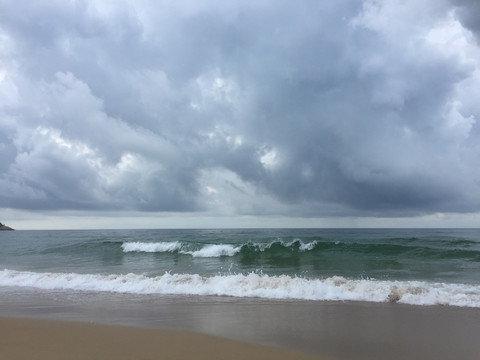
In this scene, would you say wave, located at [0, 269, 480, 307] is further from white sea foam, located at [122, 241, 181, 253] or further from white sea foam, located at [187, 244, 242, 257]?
white sea foam, located at [122, 241, 181, 253]

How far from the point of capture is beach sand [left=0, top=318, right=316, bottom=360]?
490 cm

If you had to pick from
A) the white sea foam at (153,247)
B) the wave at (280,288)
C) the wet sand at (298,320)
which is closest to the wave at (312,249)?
the white sea foam at (153,247)

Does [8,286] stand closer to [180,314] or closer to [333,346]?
[180,314]

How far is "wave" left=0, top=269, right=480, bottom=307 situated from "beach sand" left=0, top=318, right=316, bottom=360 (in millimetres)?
4259

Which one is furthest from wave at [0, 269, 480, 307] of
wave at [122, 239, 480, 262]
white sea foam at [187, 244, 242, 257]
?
white sea foam at [187, 244, 242, 257]

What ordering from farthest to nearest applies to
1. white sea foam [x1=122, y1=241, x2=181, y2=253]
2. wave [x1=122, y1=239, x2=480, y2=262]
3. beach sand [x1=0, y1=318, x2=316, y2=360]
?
white sea foam [x1=122, y1=241, x2=181, y2=253] → wave [x1=122, y1=239, x2=480, y2=262] → beach sand [x1=0, y1=318, x2=316, y2=360]

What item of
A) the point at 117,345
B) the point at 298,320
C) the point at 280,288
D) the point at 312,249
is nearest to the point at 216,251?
the point at 312,249

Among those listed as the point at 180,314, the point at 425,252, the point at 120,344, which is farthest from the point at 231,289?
the point at 425,252

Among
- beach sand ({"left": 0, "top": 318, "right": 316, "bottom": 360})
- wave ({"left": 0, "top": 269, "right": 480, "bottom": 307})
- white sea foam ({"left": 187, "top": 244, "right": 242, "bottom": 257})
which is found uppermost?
beach sand ({"left": 0, "top": 318, "right": 316, "bottom": 360})

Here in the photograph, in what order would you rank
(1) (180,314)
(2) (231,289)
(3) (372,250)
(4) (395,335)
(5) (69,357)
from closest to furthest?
1. (5) (69,357)
2. (4) (395,335)
3. (1) (180,314)
4. (2) (231,289)
5. (3) (372,250)

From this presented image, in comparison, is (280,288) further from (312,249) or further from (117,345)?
(312,249)

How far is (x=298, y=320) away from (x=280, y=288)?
2.94 meters

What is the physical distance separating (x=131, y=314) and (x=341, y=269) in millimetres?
11827

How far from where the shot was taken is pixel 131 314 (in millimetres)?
7605
